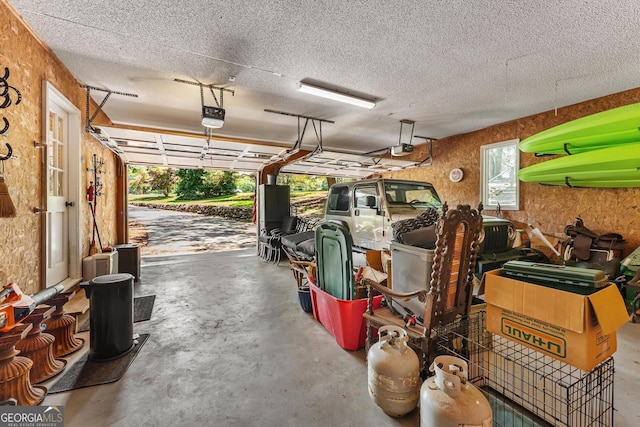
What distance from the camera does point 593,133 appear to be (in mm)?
3418

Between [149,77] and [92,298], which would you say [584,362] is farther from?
[149,77]

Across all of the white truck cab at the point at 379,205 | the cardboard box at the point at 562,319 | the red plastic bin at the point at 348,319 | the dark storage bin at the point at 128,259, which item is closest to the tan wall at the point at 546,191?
the white truck cab at the point at 379,205

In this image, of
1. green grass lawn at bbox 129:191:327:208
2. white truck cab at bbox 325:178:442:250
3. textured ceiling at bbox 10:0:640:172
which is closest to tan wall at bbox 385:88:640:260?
textured ceiling at bbox 10:0:640:172

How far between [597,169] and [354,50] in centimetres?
351

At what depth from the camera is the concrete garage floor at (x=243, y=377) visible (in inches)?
67.2

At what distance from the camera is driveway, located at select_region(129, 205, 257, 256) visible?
337 inches

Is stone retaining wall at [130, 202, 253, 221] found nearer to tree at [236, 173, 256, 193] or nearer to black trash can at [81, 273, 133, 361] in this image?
tree at [236, 173, 256, 193]

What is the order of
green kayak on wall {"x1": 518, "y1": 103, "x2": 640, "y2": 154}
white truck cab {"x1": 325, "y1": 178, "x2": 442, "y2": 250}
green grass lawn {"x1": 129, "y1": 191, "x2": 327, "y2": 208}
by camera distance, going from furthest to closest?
green grass lawn {"x1": 129, "y1": 191, "x2": 327, "y2": 208} → white truck cab {"x1": 325, "y1": 178, "x2": 442, "y2": 250} → green kayak on wall {"x1": 518, "y1": 103, "x2": 640, "y2": 154}

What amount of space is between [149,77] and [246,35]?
6.04ft

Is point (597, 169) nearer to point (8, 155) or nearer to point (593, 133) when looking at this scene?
point (593, 133)

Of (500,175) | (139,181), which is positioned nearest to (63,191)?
(500,175)

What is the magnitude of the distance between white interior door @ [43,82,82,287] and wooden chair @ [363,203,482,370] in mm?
3884

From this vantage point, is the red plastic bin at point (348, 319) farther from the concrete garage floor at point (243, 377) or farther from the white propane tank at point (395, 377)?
the white propane tank at point (395, 377)

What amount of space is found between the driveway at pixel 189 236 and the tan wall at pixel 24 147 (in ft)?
17.5
